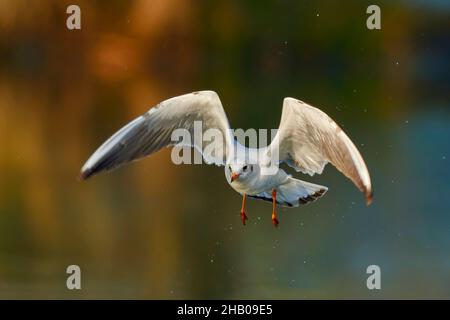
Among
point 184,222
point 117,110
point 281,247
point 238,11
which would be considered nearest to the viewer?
point 281,247

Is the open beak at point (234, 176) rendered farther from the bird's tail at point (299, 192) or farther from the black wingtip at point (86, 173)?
the black wingtip at point (86, 173)

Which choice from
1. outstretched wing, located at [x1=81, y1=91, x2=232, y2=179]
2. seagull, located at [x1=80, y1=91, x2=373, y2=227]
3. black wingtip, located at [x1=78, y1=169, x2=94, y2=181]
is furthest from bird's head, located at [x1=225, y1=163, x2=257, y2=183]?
black wingtip, located at [x1=78, y1=169, x2=94, y2=181]

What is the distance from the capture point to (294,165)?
3.24m

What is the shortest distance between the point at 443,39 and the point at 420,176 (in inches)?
248

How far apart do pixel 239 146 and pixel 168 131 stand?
0.79 ft

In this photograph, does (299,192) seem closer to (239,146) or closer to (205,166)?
(239,146)

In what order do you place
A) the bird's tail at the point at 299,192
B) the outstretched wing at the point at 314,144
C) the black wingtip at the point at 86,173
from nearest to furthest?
the outstretched wing at the point at 314,144 < the black wingtip at the point at 86,173 < the bird's tail at the point at 299,192

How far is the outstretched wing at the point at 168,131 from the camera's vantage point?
3041 millimetres

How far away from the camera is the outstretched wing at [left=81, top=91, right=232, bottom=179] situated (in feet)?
9.98

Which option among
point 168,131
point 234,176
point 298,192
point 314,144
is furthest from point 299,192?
point 168,131

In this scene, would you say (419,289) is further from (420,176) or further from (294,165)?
(420,176)

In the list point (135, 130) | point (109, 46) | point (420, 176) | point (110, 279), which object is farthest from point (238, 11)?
point (135, 130)

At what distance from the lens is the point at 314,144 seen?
10.3 feet

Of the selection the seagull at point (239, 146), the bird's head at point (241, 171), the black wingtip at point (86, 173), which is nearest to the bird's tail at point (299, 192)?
the seagull at point (239, 146)
